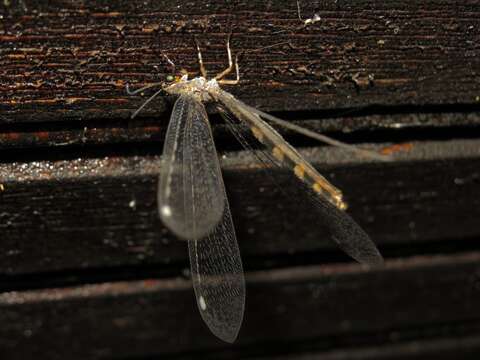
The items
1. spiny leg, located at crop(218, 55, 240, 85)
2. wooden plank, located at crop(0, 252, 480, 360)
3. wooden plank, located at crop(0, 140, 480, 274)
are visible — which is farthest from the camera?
wooden plank, located at crop(0, 252, 480, 360)

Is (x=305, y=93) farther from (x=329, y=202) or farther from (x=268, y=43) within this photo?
(x=329, y=202)

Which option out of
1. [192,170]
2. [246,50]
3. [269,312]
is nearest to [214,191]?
[192,170]

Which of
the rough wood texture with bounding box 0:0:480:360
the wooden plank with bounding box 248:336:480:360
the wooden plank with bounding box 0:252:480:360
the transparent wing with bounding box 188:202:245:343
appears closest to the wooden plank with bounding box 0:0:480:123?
the rough wood texture with bounding box 0:0:480:360

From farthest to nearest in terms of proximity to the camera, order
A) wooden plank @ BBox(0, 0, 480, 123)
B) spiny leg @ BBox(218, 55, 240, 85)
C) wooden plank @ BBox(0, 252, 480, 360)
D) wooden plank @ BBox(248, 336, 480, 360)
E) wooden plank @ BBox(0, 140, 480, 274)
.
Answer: wooden plank @ BBox(248, 336, 480, 360), wooden plank @ BBox(0, 252, 480, 360), wooden plank @ BBox(0, 140, 480, 274), spiny leg @ BBox(218, 55, 240, 85), wooden plank @ BBox(0, 0, 480, 123)

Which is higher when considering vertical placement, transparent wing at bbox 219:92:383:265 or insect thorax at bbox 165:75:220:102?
insect thorax at bbox 165:75:220:102

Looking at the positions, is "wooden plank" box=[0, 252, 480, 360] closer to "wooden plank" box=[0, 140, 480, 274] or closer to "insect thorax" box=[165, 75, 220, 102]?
"wooden plank" box=[0, 140, 480, 274]

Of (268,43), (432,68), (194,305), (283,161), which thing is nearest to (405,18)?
(432,68)
